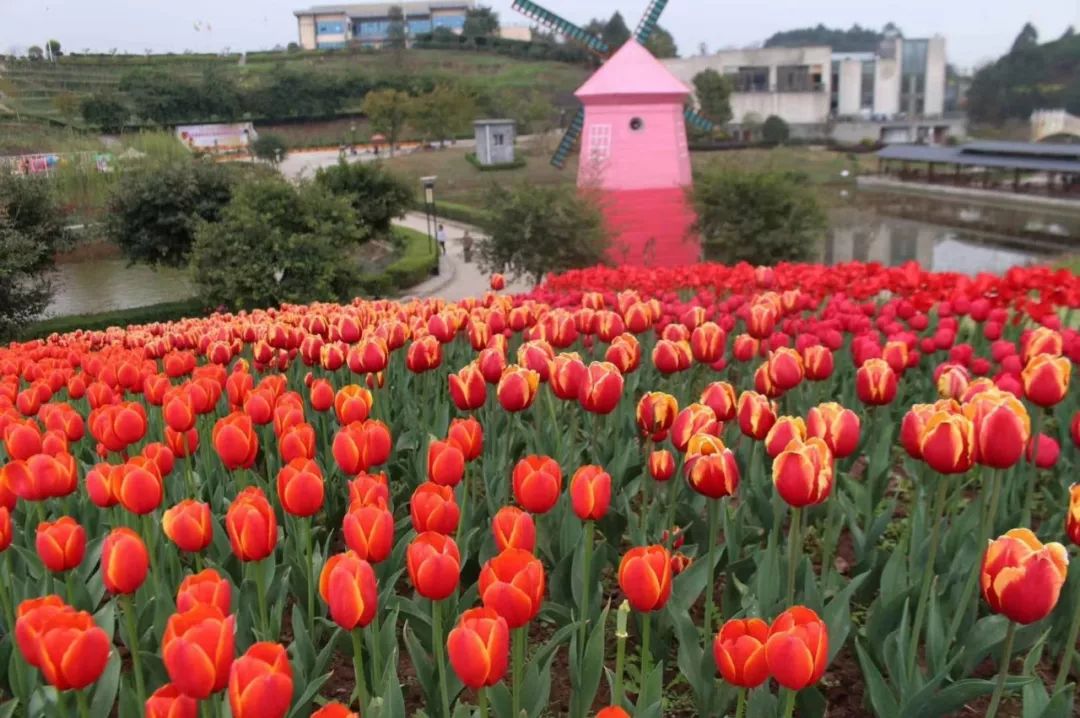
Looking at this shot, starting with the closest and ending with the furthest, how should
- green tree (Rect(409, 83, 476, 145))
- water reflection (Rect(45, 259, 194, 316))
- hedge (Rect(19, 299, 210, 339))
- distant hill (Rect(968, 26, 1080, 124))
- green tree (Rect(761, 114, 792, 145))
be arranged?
hedge (Rect(19, 299, 210, 339))
water reflection (Rect(45, 259, 194, 316))
green tree (Rect(409, 83, 476, 145))
green tree (Rect(761, 114, 792, 145))
distant hill (Rect(968, 26, 1080, 124))

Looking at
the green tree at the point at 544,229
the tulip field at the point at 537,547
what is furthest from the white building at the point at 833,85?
the tulip field at the point at 537,547

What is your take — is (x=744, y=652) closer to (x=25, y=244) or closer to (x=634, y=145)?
(x=25, y=244)

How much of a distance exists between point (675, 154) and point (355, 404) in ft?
81.9

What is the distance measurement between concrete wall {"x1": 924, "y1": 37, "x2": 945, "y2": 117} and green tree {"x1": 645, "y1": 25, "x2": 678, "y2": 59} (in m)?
28.1

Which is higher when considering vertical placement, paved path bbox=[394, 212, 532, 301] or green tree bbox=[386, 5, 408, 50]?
green tree bbox=[386, 5, 408, 50]

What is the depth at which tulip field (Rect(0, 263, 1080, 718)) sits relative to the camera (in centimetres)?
188

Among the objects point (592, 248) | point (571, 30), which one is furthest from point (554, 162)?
point (592, 248)

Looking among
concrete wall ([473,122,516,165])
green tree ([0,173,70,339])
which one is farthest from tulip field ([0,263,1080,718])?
concrete wall ([473,122,516,165])

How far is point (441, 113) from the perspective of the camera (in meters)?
76.0

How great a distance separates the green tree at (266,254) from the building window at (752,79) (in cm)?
7868

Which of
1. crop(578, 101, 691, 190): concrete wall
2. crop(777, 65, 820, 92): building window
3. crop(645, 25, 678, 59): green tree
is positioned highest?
crop(645, 25, 678, 59): green tree

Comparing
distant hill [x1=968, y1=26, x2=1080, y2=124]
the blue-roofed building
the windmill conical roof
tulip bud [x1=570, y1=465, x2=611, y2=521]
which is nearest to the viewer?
tulip bud [x1=570, y1=465, x2=611, y2=521]

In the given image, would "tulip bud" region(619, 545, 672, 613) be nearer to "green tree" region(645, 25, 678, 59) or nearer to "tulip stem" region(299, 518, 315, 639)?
"tulip stem" region(299, 518, 315, 639)

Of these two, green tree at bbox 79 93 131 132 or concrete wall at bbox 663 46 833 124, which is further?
concrete wall at bbox 663 46 833 124
